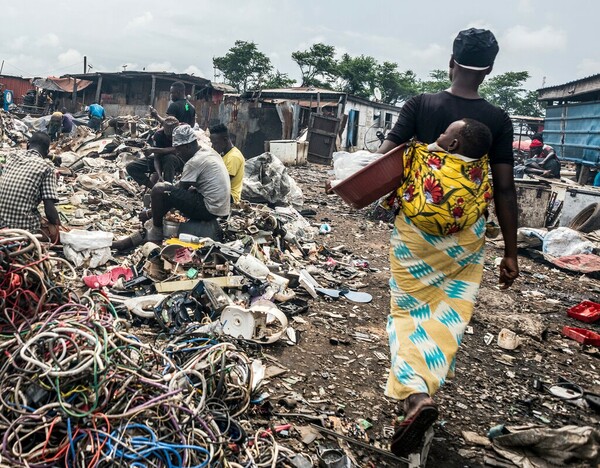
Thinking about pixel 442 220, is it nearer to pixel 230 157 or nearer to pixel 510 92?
pixel 230 157

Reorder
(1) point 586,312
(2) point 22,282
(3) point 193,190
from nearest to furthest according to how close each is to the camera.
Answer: (2) point 22,282
(1) point 586,312
(3) point 193,190

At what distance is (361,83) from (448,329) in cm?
3813

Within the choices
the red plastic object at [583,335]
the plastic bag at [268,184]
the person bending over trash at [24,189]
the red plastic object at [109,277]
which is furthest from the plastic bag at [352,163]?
the plastic bag at [268,184]

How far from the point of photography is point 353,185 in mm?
2205

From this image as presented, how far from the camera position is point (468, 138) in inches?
81.0

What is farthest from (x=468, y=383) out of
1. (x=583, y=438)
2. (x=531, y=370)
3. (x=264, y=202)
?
(x=264, y=202)

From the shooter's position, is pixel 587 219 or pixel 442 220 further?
pixel 587 219

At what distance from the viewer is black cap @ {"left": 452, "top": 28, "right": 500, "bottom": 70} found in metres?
2.21

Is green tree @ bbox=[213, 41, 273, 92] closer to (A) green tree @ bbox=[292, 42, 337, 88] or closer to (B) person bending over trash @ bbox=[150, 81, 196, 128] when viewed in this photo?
(A) green tree @ bbox=[292, 42, 337, 88]

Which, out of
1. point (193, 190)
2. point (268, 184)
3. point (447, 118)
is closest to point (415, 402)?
point (447, 118)

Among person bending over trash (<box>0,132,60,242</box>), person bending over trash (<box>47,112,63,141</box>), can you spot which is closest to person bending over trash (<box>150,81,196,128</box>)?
person bending over trash (<box>0,132,60,242</box>)

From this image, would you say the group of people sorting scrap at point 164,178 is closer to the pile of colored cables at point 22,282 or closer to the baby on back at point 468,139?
the pile of colored cables at point 22,282

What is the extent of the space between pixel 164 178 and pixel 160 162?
0.24m

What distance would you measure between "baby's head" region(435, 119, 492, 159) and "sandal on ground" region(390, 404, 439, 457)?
43.1 inches
